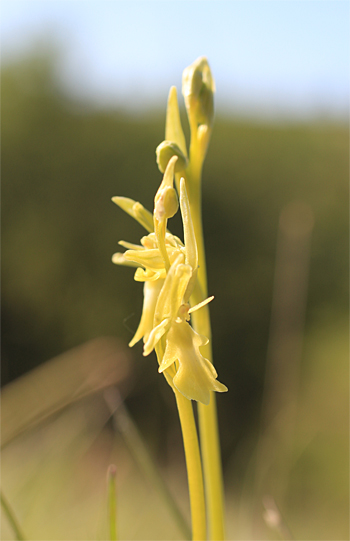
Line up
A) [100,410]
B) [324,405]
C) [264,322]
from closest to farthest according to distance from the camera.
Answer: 1. [100,410]
2. [324,405]
3. [264,322]

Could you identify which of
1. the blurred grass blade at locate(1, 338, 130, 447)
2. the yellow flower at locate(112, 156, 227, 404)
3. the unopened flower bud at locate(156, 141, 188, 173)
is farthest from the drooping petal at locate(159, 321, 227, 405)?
the blurred grass blade at locate(1, 338, 130, 447)

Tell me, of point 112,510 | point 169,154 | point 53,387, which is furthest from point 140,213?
point 53,387

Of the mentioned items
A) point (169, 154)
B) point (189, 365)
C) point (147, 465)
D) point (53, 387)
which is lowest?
point (53, 387)

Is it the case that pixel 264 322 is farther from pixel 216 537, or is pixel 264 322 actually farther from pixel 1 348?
pixel 216 537

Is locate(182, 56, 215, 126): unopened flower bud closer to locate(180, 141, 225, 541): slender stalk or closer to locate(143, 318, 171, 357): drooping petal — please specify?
locate(180, 141, 225, 541): slender stalk

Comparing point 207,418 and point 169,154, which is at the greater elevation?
point 169,154

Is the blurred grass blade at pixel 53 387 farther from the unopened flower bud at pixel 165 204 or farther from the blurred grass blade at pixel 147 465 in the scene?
the unopened flower bud at pixel 165 204

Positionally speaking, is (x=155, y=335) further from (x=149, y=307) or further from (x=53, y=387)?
(x=53, y=387)

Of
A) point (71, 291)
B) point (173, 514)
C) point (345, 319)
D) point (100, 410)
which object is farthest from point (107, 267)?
point (173, 514)
